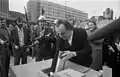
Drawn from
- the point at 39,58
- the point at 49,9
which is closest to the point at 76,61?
the point at 39,58

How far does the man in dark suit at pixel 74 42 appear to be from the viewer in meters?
1.17

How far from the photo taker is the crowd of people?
0.97 metres

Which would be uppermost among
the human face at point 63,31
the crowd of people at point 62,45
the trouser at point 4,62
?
the human face at point 63,31

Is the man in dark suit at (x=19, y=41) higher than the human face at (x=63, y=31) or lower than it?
lower

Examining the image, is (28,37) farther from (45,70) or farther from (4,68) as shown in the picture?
(45,70)

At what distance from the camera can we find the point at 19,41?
2686 mm

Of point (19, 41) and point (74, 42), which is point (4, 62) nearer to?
point (19, 41)

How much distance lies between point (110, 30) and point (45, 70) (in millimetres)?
761

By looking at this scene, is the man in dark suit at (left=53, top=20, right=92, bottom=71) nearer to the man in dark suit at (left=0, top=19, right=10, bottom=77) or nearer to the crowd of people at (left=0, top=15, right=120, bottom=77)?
the crowd of people at (left=0, top=15, right=120, bottom=77)

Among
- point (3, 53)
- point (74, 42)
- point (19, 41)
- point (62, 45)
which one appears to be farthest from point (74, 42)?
point (19, 41)

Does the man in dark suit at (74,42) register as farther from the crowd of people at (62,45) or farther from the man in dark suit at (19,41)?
the man in dark suit at (19,41)

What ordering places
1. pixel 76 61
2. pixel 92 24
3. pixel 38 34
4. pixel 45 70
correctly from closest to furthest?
pixel 45 70 → pixel 76 61 → pixel 92 24 → pixel 38 34

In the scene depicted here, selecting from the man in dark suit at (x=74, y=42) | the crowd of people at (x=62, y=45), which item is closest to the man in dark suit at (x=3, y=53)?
the crowd of people at (x=62, y=45)

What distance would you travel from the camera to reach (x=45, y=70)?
39.8 inches
